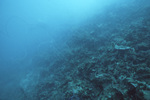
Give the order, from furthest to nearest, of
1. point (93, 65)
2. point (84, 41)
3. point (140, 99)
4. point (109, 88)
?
1. point (84, 41)
2. point (93, 65)
3. point (109, 88)
4. point (140, 99)

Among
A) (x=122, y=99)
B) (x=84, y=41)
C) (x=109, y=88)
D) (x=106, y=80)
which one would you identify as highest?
(x=84, y=41)

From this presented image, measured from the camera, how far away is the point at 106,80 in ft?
14.7

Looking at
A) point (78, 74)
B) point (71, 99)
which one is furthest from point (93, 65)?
point (71, 99)

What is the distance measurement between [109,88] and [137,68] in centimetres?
220

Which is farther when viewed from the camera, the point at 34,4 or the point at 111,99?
the point at 34,4

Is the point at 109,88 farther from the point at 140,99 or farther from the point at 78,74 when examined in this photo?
the point at 78,74

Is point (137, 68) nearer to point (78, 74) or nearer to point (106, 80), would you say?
point (106, 80)

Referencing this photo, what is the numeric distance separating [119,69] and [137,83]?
1.33m

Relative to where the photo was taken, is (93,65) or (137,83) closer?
(137,83)

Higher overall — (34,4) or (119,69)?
(34,4)

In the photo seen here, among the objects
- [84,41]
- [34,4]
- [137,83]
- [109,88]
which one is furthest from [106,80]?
[34,4]

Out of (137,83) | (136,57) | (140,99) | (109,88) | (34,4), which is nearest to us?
(140,99)

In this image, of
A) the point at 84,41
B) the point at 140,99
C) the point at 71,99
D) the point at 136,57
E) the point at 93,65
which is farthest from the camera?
the point at 84,41

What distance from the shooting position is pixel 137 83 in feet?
10.9
